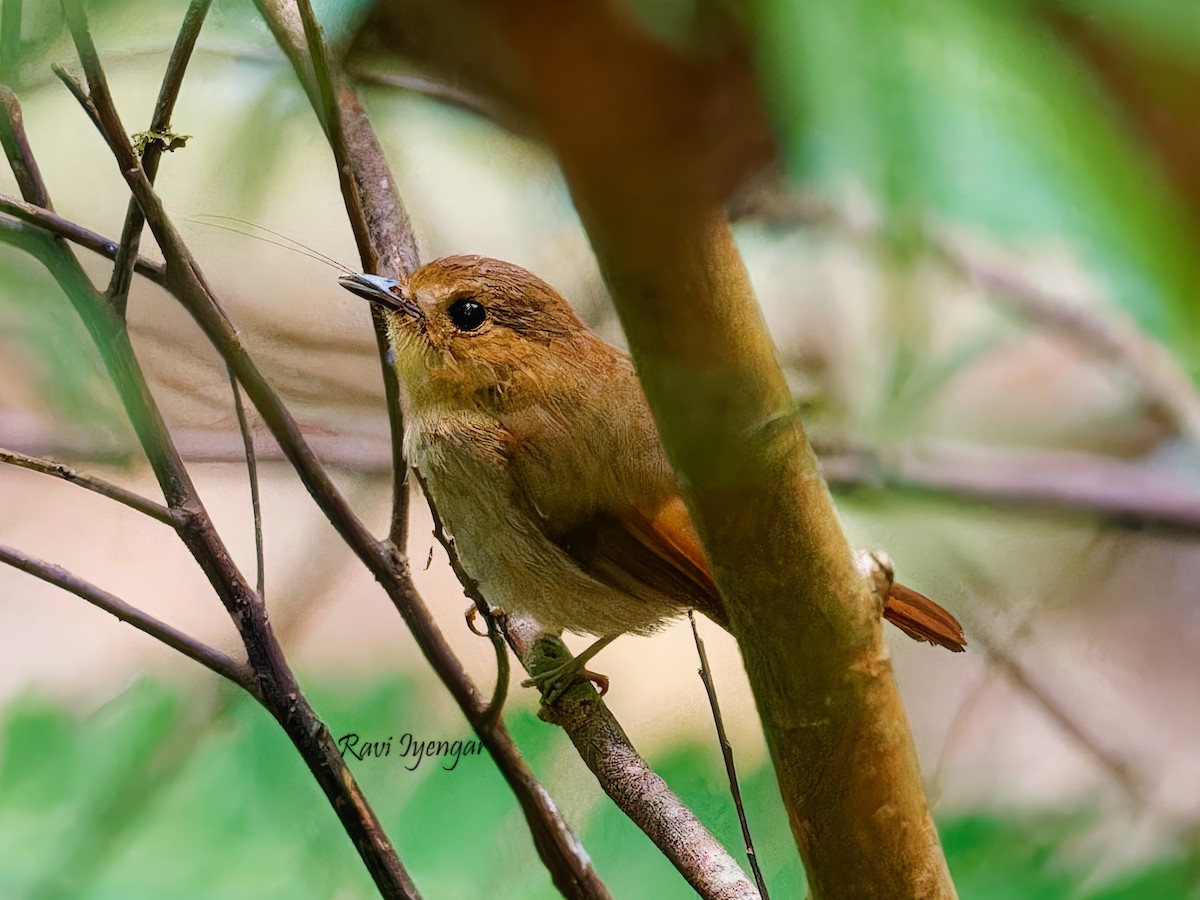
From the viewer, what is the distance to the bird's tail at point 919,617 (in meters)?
1.01

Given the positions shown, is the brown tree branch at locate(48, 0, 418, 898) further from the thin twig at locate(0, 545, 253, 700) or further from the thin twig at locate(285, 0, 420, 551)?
the thin twig at locate(285, 0, 420, 551)

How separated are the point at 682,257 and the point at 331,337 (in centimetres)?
86

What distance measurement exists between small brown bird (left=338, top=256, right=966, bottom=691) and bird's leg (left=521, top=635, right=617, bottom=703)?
33 mm

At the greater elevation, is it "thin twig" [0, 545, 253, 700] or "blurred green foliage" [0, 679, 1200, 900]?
"thin twig" [0, 545, 253, 700]

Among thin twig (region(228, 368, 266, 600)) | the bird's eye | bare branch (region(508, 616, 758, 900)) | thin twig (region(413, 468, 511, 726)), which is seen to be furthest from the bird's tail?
thin twig (region(228, 368, 266, 600))

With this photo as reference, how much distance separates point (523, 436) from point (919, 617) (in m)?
0.43

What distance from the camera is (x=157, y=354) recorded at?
1094 mm

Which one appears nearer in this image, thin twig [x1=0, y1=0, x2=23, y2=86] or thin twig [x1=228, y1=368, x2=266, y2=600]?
thin twig [x1=0, y1=0, x2=23, y2=86]

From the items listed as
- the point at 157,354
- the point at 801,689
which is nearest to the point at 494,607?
the point at 157,354

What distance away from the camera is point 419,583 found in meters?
1.18

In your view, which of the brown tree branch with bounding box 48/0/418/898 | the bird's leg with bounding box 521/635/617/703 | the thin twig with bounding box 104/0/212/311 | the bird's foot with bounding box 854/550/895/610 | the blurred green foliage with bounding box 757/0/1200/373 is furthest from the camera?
the bird's leg with bounding box 521/635/617/703

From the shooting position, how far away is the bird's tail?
101 cm

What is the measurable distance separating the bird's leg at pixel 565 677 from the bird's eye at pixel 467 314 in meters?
0.36

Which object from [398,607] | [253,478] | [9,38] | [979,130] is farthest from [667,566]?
[979,130]
